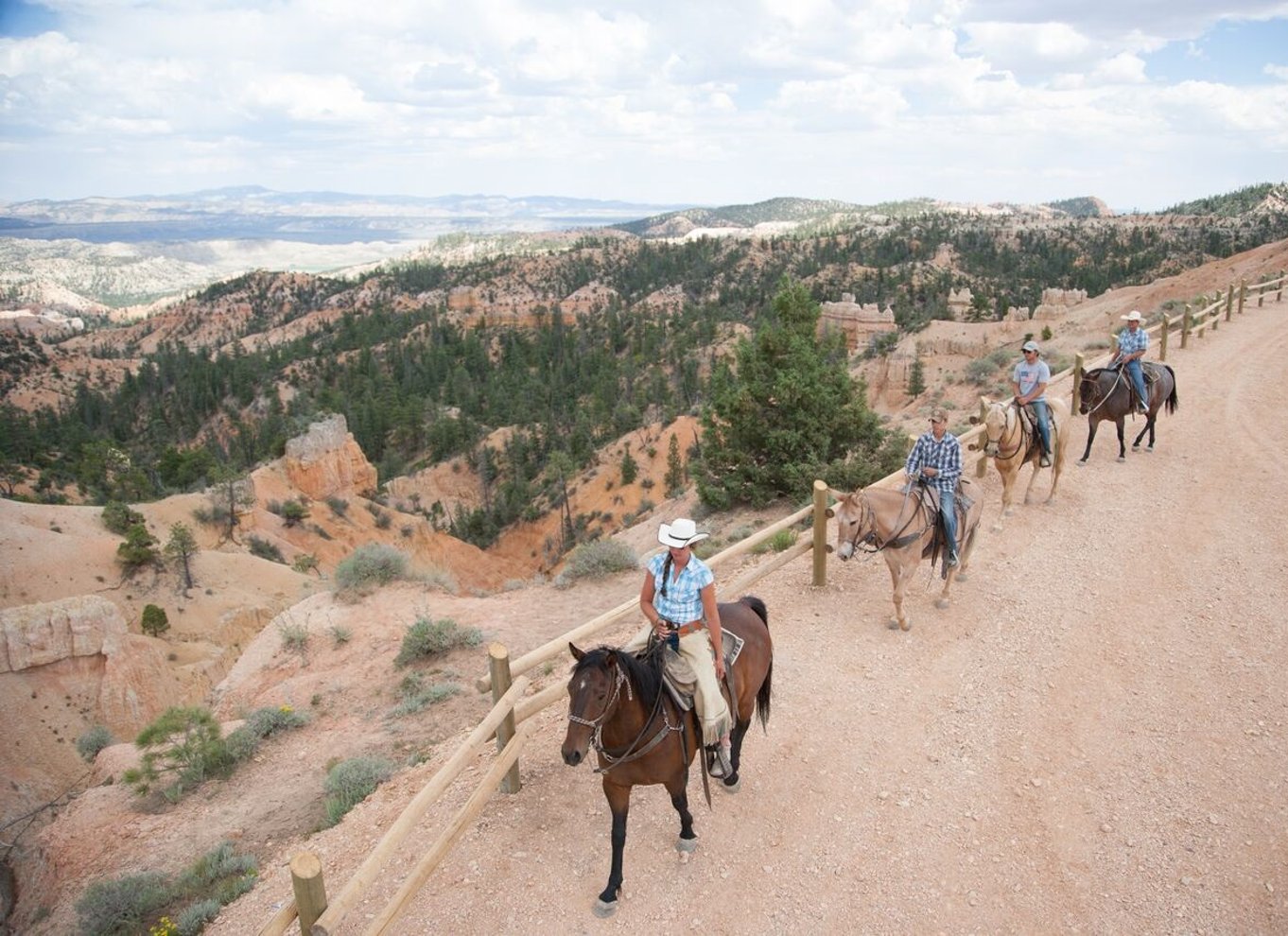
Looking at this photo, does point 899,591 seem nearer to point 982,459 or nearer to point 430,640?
point 982,459

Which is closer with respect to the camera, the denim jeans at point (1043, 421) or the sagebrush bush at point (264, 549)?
the denim jeans at point (1043, 421)

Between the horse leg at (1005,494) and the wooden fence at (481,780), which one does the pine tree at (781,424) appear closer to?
the horse leg at (1005,494)

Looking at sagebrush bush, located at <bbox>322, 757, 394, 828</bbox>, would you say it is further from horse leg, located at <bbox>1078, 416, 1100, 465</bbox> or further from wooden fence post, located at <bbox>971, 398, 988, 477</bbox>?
horse leg, located at <bbox>1078, 416, 1100, 465</bbox>

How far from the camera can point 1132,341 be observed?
12.2 m

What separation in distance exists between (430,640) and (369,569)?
377 centimetres

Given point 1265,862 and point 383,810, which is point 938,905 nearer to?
point 1265,862

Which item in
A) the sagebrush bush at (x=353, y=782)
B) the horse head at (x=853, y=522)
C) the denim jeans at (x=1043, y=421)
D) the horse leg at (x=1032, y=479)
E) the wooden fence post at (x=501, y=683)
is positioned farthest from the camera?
the horse leg at (x=1032, y=479)

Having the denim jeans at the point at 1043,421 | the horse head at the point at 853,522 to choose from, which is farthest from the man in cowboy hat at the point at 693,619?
the denim jeans at the point at 1043,421

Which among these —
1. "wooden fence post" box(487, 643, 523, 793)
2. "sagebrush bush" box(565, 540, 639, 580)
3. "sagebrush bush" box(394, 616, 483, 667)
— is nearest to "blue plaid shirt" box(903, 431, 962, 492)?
"wooden fence post" box(487, 643, 523, 793)

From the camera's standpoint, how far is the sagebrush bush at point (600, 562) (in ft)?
46.7

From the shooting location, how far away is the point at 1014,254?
9350 centimetres

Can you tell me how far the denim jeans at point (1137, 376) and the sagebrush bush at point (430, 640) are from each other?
11042 mm

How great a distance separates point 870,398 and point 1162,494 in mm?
32156

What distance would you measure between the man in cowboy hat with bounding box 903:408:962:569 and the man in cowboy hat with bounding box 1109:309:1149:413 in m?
6.30
